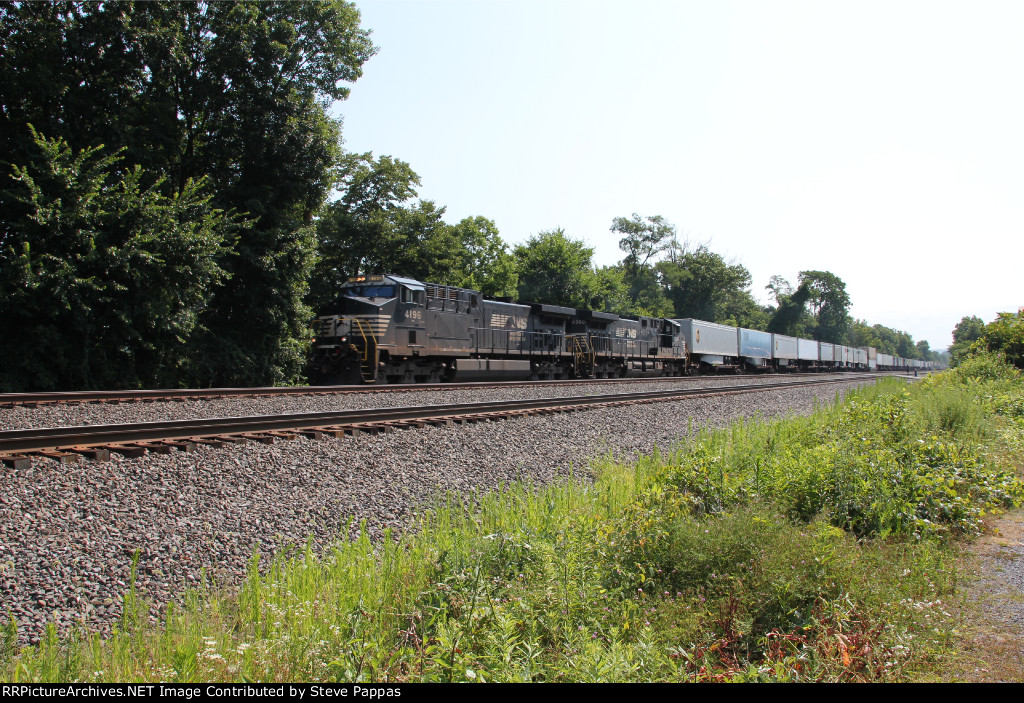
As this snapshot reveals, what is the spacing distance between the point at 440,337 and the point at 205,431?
36.9ft

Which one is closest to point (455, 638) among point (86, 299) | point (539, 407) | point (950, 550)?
point (950, 550)

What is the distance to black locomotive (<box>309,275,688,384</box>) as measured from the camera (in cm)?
1616

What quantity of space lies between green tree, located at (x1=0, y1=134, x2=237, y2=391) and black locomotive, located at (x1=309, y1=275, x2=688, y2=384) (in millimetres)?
3580

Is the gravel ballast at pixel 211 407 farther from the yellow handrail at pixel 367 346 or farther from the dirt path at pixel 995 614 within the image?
the dirt path at pixel 995 614

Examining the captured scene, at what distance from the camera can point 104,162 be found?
546 inches

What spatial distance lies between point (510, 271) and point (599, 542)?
4242cm

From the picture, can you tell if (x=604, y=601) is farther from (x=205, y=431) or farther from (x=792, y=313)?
(x=792, y=313)

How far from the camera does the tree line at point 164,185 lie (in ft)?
43.0

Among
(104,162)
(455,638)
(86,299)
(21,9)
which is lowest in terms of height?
(455,638)

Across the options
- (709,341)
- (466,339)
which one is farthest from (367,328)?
(709,341)

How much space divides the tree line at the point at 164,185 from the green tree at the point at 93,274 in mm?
37

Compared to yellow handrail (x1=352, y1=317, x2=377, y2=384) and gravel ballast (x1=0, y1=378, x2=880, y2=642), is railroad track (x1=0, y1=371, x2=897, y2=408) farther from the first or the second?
gravel ballast (x1=0, y1=378, x2=880, y2=642)

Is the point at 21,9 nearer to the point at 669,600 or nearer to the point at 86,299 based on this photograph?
the point at 86,299

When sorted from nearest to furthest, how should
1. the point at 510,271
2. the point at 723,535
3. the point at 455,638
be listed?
the point at 455,638
the point at 723,535
the point at 510,271
